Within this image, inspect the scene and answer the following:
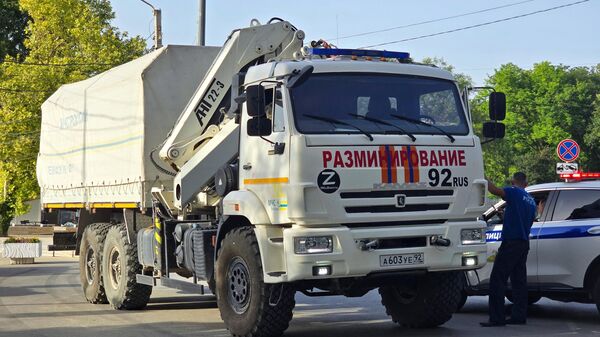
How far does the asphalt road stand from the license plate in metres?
1.40

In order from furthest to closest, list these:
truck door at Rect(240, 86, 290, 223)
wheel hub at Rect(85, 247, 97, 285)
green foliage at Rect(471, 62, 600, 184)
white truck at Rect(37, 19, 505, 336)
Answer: green foliage at Rect(471, 62, 600, 184) < wheel hub at Rect(85, 247, 97, 285) < truck door at Rect(240, 86, 290, 223) < white truck at Rect(37, 19, 505, 336)

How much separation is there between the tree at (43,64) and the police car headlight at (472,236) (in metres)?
34.5

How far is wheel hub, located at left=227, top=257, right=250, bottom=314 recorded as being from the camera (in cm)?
1017

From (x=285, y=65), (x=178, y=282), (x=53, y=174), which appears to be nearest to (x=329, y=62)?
(x=285, y=65)

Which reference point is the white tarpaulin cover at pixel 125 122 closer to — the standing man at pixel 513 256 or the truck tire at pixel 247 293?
the truck tire at pixel 247 293

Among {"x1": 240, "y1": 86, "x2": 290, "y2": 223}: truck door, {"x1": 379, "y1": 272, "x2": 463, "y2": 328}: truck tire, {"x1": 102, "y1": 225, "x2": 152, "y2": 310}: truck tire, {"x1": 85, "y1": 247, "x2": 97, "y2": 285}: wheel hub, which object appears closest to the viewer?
{"x1": 240, "y1": 86, "x2": 290, "y2": 223}: truck door

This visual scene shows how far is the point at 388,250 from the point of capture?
9.63 meters

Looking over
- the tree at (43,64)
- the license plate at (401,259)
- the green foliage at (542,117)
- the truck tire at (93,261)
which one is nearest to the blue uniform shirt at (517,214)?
the license plate at (401,259)

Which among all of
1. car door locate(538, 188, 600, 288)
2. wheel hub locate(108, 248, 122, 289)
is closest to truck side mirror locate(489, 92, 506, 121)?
car door locate(538, 188, 600, 288)

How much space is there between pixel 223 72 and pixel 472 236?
4.19 m

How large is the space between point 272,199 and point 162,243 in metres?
3.67

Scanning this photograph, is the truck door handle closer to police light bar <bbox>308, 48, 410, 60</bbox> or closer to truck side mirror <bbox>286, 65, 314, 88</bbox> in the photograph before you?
police light bar <bbox>308, 48, 410, 60</bbox>

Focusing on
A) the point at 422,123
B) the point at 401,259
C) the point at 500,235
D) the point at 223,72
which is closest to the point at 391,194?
the point at 401,259

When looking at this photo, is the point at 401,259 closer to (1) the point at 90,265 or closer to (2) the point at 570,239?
(2) the point at 570,239
